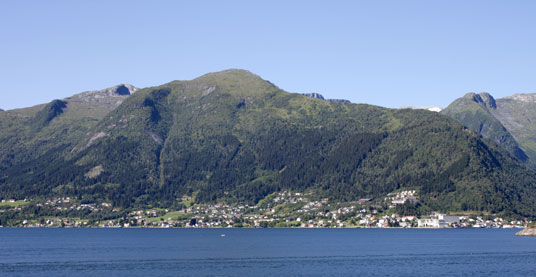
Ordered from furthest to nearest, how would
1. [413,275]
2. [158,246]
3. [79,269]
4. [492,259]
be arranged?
1. [158,246]
2. [492,259]
3. [79,269]
4. [413,275]

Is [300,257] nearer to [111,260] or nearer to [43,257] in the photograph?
[111,260]

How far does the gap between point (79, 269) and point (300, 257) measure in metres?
48.8

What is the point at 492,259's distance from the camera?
5851 inches

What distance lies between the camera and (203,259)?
150m

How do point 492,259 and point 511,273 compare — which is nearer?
point 511,273

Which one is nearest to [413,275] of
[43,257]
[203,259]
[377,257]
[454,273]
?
[454,273]

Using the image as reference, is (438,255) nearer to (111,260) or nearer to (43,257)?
(111,260)

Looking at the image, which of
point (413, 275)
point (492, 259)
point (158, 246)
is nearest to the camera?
point (413, 275)

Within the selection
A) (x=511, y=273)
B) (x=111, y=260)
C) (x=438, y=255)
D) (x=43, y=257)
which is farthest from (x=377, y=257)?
(x=43, y=257)

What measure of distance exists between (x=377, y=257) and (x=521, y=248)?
44.3 m

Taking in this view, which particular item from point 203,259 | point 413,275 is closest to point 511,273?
point 413,275

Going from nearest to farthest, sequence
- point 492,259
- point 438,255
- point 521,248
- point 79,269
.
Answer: point 79,269 < point 492,259 < point 438,255 < point 521,248

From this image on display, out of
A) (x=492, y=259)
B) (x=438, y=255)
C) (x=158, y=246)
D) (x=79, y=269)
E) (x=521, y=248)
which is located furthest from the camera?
(x=158, y=246)

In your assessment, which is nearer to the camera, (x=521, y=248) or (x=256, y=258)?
(x=256, y=258)
